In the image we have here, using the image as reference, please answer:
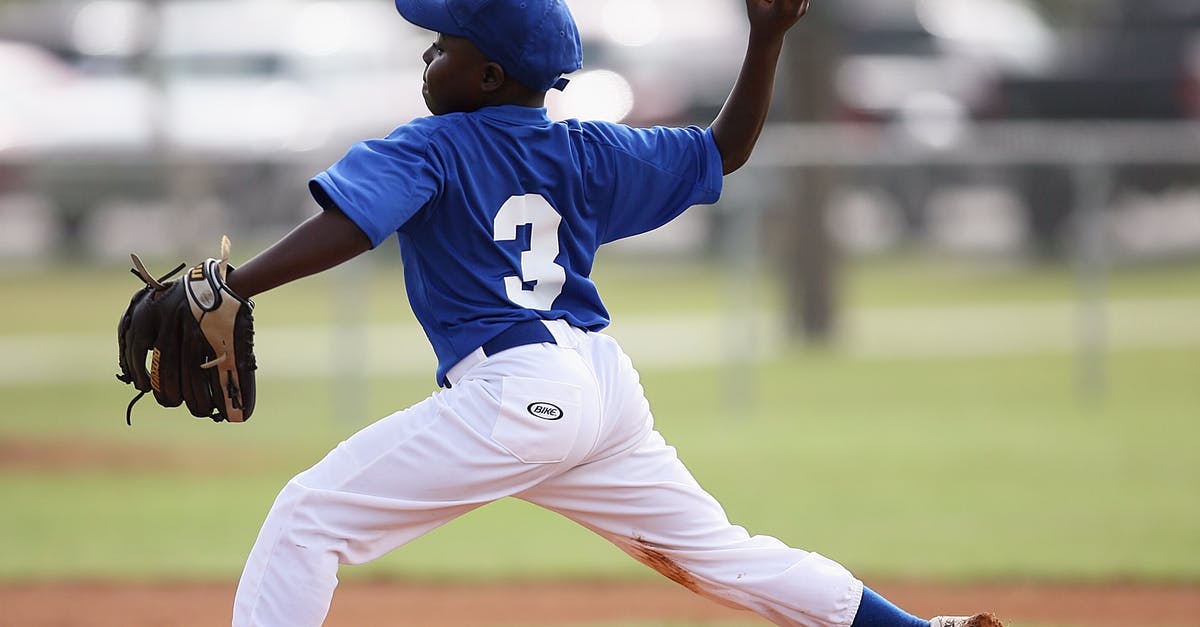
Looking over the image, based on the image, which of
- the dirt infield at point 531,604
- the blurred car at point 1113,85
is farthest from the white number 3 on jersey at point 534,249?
Result: the blurred car at point 1113,85

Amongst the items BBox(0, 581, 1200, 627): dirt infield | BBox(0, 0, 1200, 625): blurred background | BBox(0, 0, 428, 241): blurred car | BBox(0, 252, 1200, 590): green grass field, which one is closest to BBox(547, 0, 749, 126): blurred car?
BBox(0, 0, 1200, 625): blurred background

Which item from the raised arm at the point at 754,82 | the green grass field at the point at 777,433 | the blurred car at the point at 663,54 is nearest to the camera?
the raised arm at the point at 754,82

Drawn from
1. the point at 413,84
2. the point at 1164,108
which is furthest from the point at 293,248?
the point at 1164,108

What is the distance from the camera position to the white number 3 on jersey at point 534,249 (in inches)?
134

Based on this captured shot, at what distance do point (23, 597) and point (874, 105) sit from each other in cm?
1376

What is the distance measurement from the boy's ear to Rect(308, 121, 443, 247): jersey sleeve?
0.23 m

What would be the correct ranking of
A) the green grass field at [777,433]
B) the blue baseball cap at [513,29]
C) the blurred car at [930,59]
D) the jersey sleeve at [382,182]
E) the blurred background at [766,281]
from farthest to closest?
the blurred car at [930,59] < the blurred background at [766,281] < the green grass field at [777,433] < the blue baseball cap at [513,29] < the jersey sleeve at [382,182]

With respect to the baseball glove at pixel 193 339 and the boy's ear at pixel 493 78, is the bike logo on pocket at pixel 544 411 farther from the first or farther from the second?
the boy's ear at pixel 493 78

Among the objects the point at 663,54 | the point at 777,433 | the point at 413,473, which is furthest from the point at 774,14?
the point at 663,54

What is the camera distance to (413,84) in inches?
699

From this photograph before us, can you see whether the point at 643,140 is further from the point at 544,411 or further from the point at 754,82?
the point at 544,411

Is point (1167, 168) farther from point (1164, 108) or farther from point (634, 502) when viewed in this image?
point (634, 502)

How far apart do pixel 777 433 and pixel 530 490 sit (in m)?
6.30

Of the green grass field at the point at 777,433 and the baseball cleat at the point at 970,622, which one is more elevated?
the green grass field at the point at 777,433
